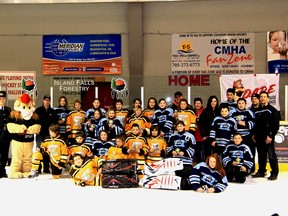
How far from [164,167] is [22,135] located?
89.4 inches

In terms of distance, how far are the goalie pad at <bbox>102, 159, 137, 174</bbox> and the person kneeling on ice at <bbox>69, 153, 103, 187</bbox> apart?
0.18 m

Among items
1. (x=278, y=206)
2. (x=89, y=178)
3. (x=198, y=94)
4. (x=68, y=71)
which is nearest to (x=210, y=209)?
(x=278, y=206)

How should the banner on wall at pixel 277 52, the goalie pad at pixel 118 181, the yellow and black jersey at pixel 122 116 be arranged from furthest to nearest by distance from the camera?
the banner on wall at pixel 277 52, the yellow and black jersey at pixel 122 116, the goalie pad at pixel 118 181

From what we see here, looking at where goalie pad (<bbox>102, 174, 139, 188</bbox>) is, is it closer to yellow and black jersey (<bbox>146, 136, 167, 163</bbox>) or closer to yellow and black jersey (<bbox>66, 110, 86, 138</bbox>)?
yellow and black jersey (<bbox>146, 136, 167, 163</bbox>)

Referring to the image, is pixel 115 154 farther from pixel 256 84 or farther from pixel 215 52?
pixel 215 52

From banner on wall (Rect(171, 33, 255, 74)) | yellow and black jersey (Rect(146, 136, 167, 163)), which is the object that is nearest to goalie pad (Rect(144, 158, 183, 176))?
yellow and black jersey (Rect(146, 136, 167, 163))

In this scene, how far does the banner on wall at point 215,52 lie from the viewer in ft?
36.1

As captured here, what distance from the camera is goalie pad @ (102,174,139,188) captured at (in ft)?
17.5

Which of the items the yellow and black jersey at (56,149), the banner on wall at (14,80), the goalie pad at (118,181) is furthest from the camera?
the banner on wall at (14,80)

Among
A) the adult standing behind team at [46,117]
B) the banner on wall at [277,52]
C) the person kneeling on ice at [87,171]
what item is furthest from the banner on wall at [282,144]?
the banner on wall at [277,52]

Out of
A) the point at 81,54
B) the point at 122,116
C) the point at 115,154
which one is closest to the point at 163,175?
the point at 115,154

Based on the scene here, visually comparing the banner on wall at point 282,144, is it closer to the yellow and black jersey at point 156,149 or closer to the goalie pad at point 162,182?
the yellow and black jersey at point 156,149

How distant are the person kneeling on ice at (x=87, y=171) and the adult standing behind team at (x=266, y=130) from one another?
244cm

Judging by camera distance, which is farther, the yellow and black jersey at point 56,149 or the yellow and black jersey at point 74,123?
the yellow and black jersey at point 74,123
